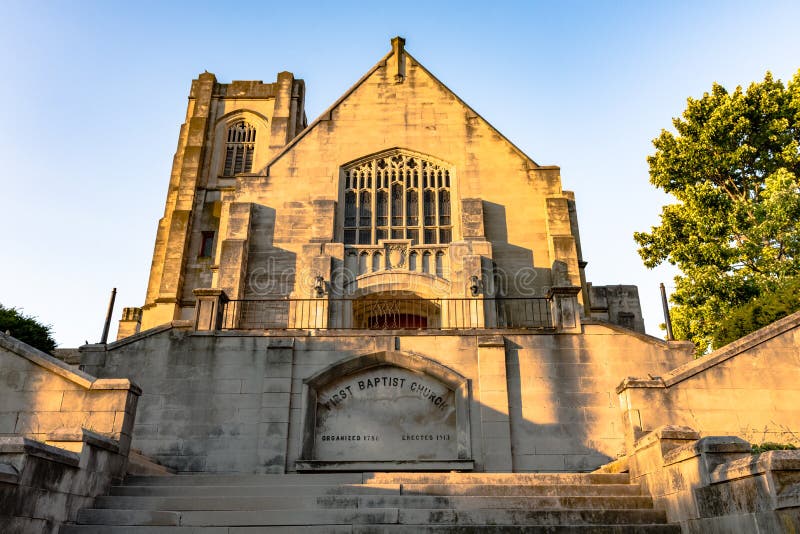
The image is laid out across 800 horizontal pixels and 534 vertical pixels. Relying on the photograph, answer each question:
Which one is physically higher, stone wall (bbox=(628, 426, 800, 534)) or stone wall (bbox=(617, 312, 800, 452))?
stone wall (bbox=(617, 312, 800, 452))

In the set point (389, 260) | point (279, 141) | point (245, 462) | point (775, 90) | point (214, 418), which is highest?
point (279, 141)

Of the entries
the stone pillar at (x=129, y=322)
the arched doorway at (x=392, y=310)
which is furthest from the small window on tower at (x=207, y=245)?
the arched doorway at (x=392, y=310)

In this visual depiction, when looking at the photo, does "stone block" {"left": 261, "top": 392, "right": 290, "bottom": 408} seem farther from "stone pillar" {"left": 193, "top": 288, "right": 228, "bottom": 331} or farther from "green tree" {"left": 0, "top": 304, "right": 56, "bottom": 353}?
"green tree" {"left": 0, "top": 304, "right": 56, "bottom": 353}

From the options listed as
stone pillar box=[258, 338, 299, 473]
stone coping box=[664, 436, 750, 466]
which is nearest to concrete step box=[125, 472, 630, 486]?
stone coping box=[664, 436, 750, 466]

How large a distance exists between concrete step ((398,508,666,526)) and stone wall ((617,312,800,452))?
3.64 metres

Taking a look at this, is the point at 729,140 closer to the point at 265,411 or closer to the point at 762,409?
the point at 762,409

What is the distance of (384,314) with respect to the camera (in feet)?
65.8

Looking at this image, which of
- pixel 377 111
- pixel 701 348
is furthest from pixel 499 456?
pixel 377 111

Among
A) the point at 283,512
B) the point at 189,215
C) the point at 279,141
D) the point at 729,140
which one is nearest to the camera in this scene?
the point at 283,512

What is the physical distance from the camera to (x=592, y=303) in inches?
941

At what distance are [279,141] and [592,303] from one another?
19298 mm

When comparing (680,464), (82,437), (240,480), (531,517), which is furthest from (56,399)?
(680,464)

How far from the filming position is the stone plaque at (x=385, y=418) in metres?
13.3

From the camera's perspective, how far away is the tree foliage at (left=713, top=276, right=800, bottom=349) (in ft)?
48.3
